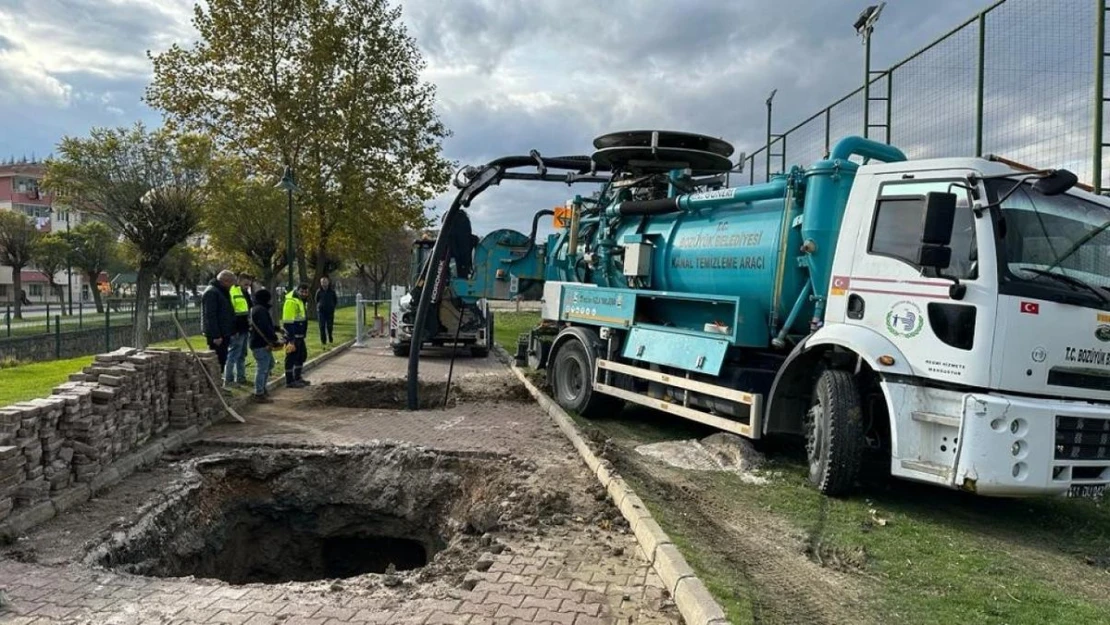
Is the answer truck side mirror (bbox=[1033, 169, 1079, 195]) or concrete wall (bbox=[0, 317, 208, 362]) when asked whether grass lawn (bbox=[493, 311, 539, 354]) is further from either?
truck side mirror (bbox=[1033, 169, 1079, 195])

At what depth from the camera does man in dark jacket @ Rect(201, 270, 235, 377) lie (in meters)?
10.5

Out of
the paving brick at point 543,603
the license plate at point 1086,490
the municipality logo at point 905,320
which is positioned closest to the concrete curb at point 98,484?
the paving brick at point 543,603

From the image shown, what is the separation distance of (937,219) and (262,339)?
8710 mm

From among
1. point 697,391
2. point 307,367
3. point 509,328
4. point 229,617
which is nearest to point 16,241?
point 509,328

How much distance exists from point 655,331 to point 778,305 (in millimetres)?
1847

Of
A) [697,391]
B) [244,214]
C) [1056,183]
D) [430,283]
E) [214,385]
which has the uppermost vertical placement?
[244,214]

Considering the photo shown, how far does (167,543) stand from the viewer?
19.2ft

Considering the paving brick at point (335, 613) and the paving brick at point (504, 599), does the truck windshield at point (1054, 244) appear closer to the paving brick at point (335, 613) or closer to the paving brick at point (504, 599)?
the paving brick at point (504, 599)

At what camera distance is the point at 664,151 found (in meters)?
9.30

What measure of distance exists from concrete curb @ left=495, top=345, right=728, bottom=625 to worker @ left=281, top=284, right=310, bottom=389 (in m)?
6.10

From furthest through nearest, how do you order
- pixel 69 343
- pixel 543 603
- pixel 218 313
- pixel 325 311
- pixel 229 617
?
pixel 325 311
pixel 69 343
pixel 218 313
pixel 543 603
pixel 229 617

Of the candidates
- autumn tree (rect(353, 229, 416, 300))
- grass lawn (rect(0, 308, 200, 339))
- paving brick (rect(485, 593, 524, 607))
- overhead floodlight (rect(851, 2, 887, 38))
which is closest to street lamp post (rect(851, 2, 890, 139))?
overhead floodlight (rect(851, 2, 887, 38))

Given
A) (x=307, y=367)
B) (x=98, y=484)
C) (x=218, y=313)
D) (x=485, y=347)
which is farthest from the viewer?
(x=485, y=347)

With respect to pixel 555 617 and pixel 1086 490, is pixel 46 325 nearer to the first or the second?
pixel 555 617
